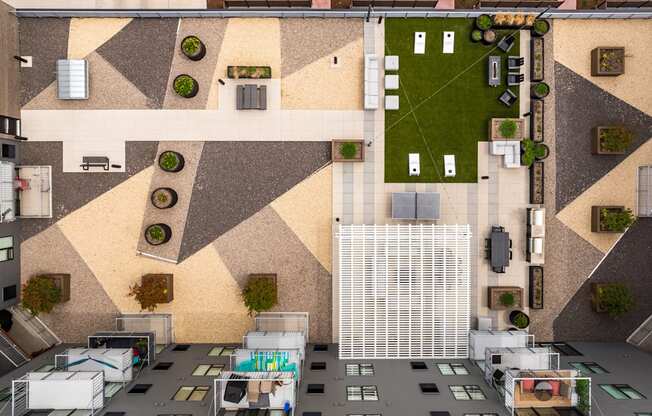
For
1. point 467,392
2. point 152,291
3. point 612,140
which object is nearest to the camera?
point 467,392

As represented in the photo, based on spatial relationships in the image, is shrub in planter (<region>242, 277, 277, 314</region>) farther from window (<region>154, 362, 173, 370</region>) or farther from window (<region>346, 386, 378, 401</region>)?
window (<region>346, 386, 378, 401</region>)

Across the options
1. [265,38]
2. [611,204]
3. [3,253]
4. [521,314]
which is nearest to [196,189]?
[265,38]

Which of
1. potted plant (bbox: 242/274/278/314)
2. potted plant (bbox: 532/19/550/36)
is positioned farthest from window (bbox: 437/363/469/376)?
potted plant (bbox: 532/19/550/36)

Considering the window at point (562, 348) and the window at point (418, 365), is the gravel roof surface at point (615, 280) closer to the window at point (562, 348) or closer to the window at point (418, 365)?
the window at point (562, 348)

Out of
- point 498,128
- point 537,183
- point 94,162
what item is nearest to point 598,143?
point 537,183

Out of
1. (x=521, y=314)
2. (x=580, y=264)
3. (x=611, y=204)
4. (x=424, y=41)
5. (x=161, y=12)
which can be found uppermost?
(x=161, y=12)

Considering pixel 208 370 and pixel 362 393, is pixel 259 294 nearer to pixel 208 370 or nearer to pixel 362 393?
pixel 208 370

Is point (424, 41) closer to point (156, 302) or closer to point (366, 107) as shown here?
point (366, 107)
